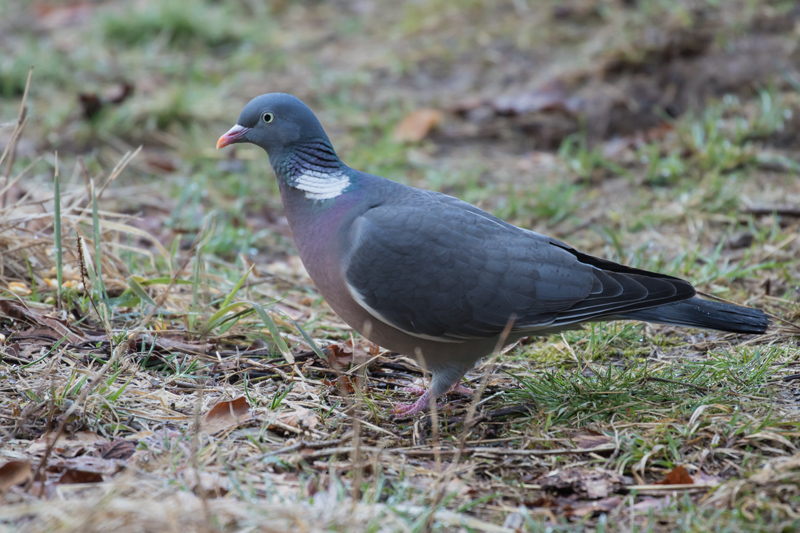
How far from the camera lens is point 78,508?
2.01 m

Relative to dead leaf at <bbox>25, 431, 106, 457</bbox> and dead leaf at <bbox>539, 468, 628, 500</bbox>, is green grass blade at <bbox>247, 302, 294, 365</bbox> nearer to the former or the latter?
dead leaf at <bbox>25, 431, 106, 457</bbox>

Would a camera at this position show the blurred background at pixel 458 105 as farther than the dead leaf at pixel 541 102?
No

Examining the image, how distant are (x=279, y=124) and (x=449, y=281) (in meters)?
1.05

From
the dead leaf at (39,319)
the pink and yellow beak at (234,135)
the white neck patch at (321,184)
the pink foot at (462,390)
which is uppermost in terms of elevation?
the pink and yellow beak at (234,135)

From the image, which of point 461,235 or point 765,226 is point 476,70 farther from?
point 461,235

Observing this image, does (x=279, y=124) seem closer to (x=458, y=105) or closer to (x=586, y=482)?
(x=586, y=482)

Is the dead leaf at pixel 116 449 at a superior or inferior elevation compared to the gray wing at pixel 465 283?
inferior

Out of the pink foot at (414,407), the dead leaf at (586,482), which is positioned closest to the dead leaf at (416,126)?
the pink foot at (414,407)

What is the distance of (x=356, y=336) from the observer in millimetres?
3912

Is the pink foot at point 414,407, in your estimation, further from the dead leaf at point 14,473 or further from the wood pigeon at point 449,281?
the dead leaf at point 14,473

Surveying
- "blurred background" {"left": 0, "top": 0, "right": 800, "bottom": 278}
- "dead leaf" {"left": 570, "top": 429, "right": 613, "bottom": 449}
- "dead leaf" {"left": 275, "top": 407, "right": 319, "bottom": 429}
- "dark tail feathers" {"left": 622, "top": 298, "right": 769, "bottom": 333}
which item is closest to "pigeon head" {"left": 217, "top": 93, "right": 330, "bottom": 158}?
"blurred background" {"left": 0, "top": 0, "right": 800, "bottom": 278}

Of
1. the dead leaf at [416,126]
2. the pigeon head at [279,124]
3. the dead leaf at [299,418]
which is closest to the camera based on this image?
the dead leaf at [299,418]

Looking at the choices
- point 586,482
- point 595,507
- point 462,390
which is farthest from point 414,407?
point 595,507

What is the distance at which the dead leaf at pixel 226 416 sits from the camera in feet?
9.14
